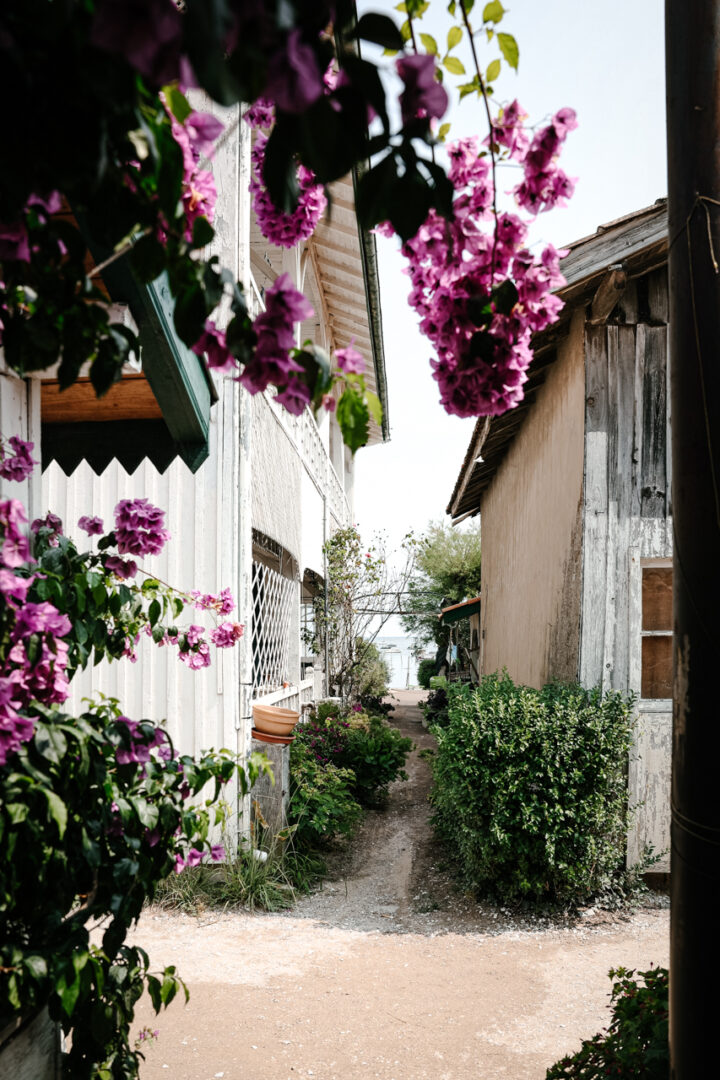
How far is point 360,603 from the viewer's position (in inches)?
478

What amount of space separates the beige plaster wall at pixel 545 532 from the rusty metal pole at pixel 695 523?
4.20 metres

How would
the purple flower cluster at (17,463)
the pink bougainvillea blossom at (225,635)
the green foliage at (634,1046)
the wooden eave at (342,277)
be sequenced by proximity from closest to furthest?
the purple flower cluster at (17,463)
the green foliage at (634,1046)
the pink bougainvillea blossom at (225,635)
the wooden eave at (342,277)

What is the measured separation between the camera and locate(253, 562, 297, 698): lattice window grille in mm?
7699

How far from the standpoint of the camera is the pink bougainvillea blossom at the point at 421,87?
0.92 meters

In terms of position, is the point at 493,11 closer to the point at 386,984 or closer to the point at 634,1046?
the point at 634,1046

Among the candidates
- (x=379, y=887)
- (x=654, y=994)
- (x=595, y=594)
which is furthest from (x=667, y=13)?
(x=379, y=887)

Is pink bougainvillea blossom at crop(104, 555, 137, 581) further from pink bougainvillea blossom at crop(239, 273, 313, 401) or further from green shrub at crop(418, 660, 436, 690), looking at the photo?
green shrub at crop(418, 660, 436, 690)

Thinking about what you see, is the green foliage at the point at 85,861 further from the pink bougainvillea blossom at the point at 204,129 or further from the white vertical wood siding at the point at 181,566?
the white vertical wood siding at the point at 181,566

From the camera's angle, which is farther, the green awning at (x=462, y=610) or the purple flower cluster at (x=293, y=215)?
the green awning at (x=462, y=610)

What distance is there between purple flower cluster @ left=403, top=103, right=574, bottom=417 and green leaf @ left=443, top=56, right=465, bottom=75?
0.12m

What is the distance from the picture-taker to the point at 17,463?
1932 millimetres

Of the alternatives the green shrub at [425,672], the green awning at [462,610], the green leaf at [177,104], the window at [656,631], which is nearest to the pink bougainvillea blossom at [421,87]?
the green leaf at [177,104]

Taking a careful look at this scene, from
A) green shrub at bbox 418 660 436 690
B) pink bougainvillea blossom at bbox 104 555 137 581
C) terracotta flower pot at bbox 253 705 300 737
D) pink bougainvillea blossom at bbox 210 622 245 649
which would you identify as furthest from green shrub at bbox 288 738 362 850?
green shrub at bbox 418 660 436 690

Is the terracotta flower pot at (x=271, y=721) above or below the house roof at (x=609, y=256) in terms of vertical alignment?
below
